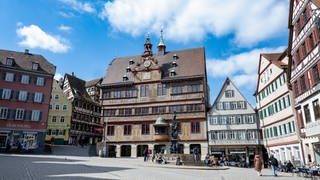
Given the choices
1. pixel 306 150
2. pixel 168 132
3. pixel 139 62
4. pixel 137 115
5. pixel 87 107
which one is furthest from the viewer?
pixel 87 107

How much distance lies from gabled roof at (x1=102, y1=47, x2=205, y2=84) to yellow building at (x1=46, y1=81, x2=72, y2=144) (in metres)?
13.2

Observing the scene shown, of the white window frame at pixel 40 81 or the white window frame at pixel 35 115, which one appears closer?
the white window frame at pixel 35 115

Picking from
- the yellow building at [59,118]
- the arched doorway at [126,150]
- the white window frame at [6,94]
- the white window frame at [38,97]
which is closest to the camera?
the white window frame at [6,94]

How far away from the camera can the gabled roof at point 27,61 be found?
41.4 metres

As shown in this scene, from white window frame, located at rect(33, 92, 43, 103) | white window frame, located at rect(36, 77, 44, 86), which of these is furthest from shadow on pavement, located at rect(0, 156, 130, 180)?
white window frame, located at rect(36, 77, 44, 86)

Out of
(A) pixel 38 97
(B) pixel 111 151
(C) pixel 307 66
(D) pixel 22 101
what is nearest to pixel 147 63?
(B) pixel 111 151

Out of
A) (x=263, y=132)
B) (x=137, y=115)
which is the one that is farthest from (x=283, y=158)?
(x=137, y=115)

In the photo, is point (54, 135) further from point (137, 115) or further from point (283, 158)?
point (283, 158)

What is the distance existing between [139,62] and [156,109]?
11.5 metres

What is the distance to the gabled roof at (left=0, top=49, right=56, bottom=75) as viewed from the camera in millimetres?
41438

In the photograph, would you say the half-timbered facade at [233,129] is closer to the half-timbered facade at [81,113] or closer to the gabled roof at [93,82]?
the half-timbered facade at [81,113]

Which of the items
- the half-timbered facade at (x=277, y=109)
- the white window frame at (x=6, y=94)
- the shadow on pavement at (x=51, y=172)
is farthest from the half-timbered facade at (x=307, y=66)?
the white window frame at (x=6, y=94)

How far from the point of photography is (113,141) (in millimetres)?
44719

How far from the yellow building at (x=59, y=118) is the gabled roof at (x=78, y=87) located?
12.1ft
